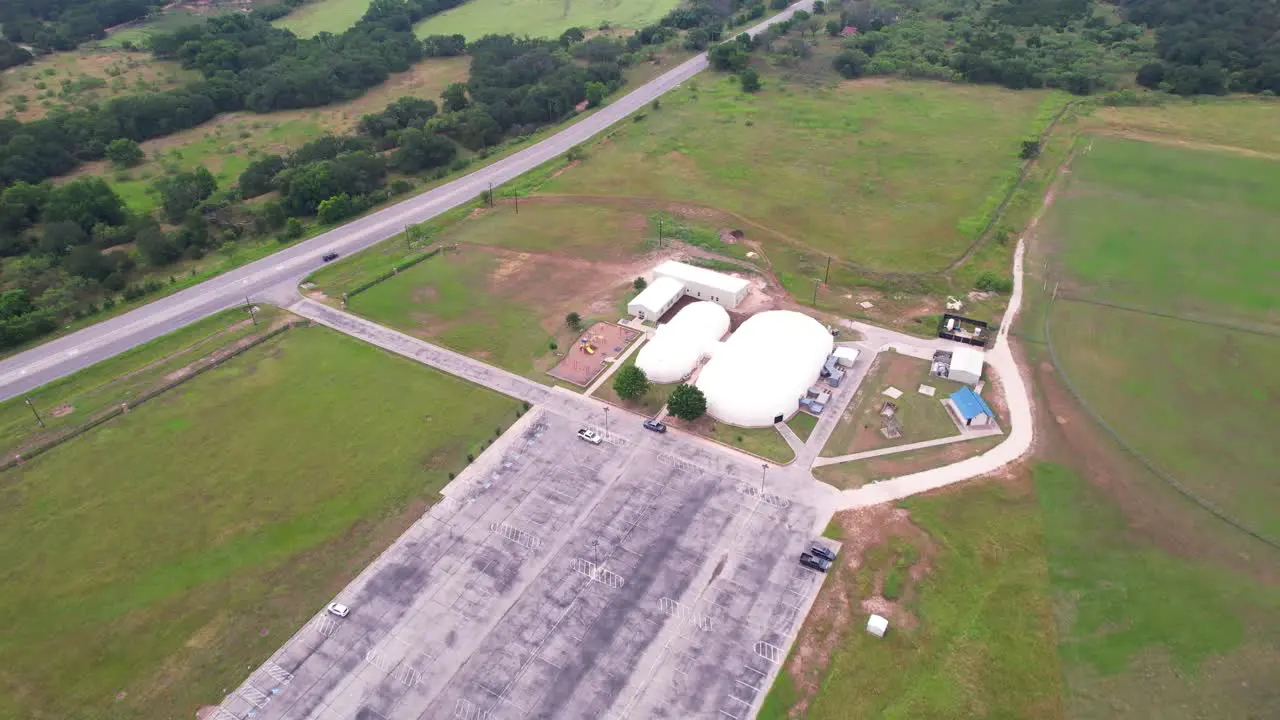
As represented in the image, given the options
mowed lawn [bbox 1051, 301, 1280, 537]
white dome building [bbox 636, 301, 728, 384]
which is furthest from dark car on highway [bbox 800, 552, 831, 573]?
mowed lawn [bbox 1051, 301, 1280, 537]

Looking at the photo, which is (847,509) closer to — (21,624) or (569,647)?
(569,647)

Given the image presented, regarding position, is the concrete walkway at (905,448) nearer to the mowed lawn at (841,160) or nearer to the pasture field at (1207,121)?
the mowed lawn at (841,160)

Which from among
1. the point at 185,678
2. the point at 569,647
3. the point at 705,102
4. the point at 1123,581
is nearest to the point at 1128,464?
the point at 1123,581

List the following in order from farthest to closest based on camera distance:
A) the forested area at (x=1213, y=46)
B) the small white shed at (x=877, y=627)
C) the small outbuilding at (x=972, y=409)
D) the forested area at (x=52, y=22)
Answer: the forested area at (x=52, y=22) → the forested area at (x=1213, y=46) → the small outbuilding at (x=972, y=409) → the small white shed at (x=877, y=627)

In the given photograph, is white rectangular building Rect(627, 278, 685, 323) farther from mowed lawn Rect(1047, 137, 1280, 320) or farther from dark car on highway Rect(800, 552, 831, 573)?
mowed lawn Rect(1047, 137, 1280, 320)

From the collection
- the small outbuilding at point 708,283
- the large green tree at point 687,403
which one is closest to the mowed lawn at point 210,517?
the large green tree at point 687,403

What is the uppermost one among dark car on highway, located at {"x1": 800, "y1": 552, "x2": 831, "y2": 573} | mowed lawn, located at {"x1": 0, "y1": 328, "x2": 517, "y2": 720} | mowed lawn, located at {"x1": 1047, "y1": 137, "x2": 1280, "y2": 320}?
mowed lawn, located at {"x1": 1047, "y1": 137, "x2": 1280, "y2": 320}
